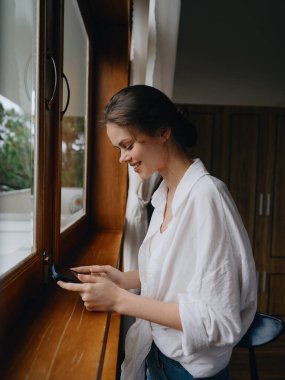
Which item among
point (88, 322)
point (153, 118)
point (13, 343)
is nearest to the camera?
point (13, 343)

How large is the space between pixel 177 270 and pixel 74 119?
905mm

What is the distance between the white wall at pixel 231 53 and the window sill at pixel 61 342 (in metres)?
2.55

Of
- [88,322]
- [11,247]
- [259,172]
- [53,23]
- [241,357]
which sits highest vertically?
[53,23]

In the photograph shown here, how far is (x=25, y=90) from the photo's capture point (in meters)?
0.80

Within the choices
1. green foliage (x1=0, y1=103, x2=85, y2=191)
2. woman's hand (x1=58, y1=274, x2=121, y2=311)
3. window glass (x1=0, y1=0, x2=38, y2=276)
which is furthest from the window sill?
green foliage (x1=0, y1=103, x2=85, y2=191)

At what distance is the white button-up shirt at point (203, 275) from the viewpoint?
0.72 meters

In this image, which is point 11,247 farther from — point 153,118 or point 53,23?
point 53,23

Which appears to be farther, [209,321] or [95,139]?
[95,139]

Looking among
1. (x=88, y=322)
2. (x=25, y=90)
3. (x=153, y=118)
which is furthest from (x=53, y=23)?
(x=88, y=322)

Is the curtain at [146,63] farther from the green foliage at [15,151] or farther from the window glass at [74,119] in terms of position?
the green foliage at [15,151]

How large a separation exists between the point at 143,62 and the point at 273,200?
177 cm

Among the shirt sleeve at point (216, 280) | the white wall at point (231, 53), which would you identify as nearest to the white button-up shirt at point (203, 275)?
the shirt sleeve at point (216, 280)

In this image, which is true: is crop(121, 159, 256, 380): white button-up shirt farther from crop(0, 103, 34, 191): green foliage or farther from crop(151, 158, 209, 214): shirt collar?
crop(0, 103, 34, 191): green foliage

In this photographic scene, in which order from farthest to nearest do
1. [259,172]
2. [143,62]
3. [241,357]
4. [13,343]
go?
[259,172], [241,357], [143,62], [13,343]
